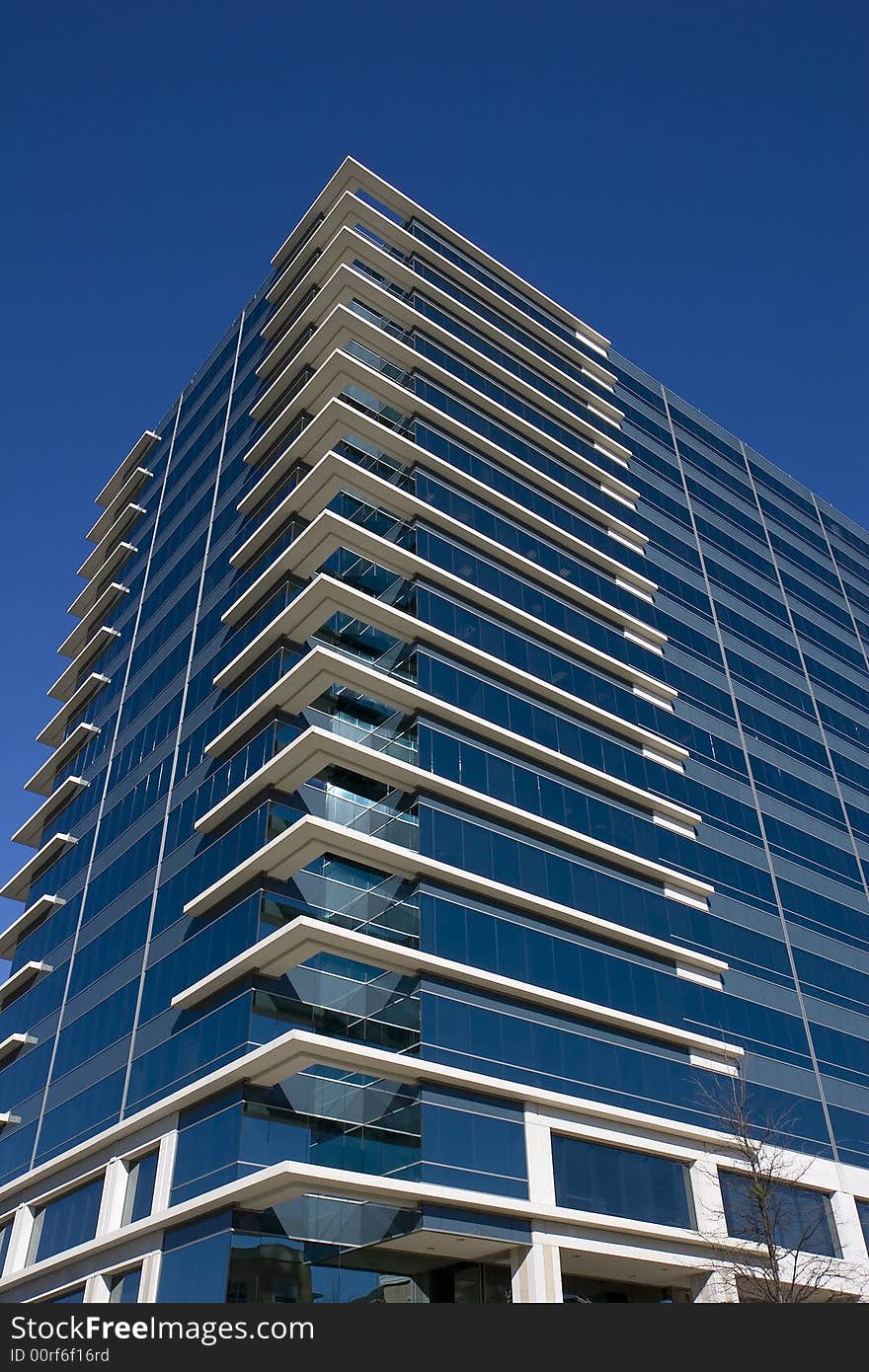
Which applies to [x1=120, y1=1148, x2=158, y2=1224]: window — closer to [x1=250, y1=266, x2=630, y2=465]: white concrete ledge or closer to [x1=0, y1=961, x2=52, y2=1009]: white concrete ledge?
[x1=0, y1=961, x2=52, y2=1009]: white concrete ledge

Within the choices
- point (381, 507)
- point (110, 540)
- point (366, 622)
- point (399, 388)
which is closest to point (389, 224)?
point (399, 388)

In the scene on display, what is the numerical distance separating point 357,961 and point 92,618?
1515 inches

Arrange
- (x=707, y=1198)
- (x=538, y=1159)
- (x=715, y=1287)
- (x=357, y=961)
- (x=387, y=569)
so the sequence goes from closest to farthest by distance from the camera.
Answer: (x=538, y=1159), (x=357, y=961), (x=715, y=1287), (x=707, y=1198), (x=387, y=569)

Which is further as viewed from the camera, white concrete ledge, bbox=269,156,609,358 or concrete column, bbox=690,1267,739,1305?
white concrete ledge, bbox=269,156,609,358

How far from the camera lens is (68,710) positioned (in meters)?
63.4

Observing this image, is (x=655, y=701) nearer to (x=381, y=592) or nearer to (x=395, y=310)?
(x=381, y=592)

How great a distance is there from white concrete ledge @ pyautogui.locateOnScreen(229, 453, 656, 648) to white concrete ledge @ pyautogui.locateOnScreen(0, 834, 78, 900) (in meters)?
17.0

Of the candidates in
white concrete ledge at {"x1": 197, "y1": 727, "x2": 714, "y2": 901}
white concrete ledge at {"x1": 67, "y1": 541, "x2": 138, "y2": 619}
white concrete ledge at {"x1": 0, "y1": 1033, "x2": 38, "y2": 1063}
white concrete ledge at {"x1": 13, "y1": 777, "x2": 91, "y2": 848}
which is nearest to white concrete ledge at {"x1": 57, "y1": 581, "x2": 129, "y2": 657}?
white concrete ledge at {"x1": 67, "y1": 541, "x2": 138, "y2": 619}

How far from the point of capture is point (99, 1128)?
39.7m

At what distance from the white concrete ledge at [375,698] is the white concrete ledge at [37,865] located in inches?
650

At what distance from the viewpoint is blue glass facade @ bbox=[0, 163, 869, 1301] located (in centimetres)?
3169

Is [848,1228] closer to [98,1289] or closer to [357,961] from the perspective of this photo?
[357,961]

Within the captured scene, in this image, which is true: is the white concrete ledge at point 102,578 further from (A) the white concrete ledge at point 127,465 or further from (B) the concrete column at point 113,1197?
(B) the concrete column at point 113,1197

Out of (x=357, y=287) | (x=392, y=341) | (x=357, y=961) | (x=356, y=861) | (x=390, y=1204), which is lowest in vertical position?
(x=390, y=1204)
